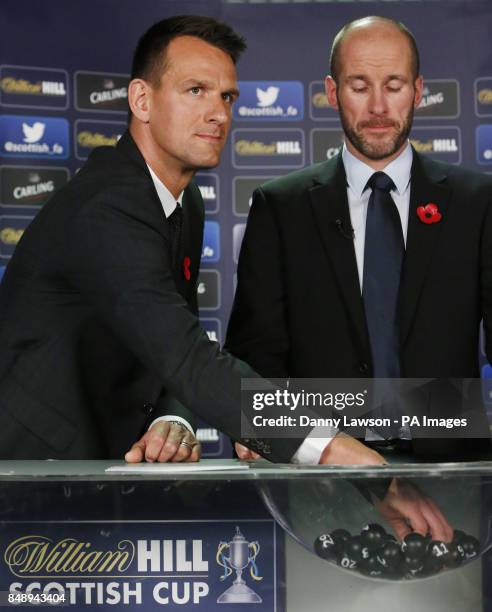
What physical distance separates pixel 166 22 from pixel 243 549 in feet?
4.36

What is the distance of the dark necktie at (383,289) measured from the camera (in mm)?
2490

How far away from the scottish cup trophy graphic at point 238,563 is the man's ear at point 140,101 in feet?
3.84

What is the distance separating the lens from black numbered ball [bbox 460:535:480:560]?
1336 millimetres

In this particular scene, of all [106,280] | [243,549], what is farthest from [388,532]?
[106,280]

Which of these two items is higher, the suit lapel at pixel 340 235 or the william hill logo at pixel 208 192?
the william hill logo at pixel 208 192

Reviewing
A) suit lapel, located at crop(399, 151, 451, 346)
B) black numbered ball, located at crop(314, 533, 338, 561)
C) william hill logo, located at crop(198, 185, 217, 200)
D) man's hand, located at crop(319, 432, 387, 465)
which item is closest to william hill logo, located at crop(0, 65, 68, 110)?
william hill logo, located at crop(198, 185, 217, 200)

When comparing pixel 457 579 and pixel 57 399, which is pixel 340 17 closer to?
pixel 57 399

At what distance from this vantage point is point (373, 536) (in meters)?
1.35

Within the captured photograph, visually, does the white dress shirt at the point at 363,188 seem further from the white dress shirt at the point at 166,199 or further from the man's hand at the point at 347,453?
the man's hand at the point at 347,453

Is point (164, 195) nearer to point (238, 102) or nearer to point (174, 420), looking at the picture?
point (174, 420)

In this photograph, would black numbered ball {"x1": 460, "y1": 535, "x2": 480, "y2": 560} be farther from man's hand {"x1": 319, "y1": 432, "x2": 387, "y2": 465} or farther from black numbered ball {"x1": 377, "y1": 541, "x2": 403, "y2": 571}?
man's hand {"x1": 319, "y1": 432, "x2": 387, "y2": 465}

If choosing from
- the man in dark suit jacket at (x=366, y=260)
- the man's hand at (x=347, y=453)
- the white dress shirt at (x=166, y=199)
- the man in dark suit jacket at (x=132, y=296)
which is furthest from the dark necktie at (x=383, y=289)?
the man's hand at (x=347, y=453)

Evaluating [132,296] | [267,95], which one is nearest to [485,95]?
[267,95]

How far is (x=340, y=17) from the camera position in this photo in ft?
13.0
